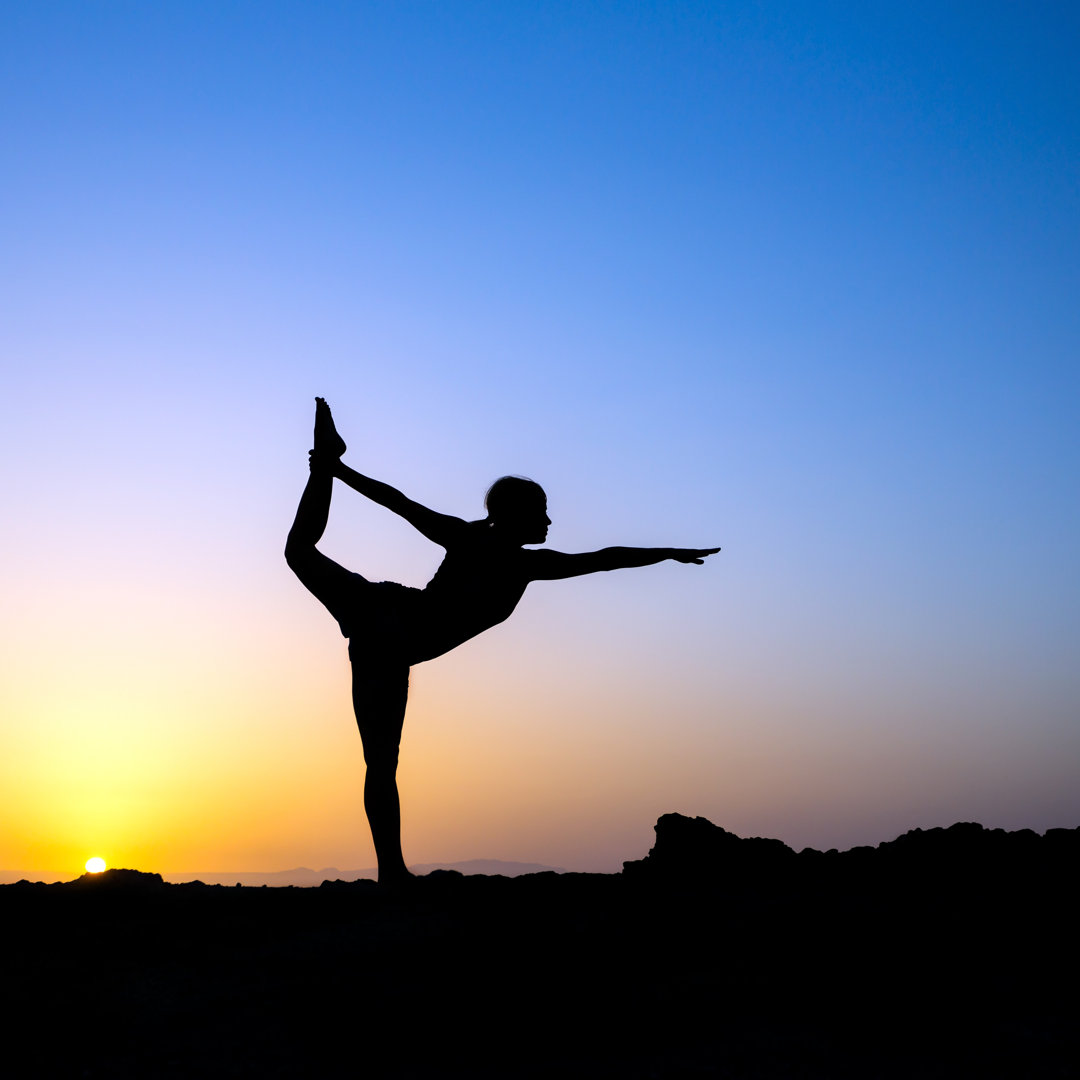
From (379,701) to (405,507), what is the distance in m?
1.71

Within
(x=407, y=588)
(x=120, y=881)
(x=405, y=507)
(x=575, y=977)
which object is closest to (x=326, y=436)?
(x=405, y=507)

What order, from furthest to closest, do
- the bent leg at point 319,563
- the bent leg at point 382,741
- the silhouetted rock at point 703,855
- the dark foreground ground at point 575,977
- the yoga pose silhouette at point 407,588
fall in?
the bent leg at point 319,563 < the yoga pose silhouette at point 407,588 < the bent leg at point 382,741 < the silhouetted rock at point 703,855 < the dark foreground ground at point 575,977

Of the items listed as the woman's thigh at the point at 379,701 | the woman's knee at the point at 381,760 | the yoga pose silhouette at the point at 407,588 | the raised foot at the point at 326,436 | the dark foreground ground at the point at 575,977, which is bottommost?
the dark foreground ground at the point at 575,977

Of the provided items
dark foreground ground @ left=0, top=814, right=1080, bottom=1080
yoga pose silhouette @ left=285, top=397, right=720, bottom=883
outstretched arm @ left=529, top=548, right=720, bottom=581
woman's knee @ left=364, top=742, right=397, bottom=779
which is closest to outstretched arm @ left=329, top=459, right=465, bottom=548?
yoga pose silhouette @ left=285, top=397, right=720, bottom=883

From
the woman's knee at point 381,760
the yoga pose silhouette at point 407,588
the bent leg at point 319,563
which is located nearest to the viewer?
the woman's knee at point 381,760

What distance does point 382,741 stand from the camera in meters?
9.23

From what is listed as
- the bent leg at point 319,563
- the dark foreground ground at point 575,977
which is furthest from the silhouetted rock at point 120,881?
the bent leg at point 319,563

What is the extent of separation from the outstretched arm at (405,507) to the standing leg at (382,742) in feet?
3.95

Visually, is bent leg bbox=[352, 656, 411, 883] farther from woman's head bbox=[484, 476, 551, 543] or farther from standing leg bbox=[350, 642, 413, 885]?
woman's head bbox=[484, 476, 551, 543]

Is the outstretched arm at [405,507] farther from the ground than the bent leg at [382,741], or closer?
farther from the ground

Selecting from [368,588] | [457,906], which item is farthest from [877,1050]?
[368,588]

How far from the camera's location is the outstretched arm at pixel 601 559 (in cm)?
934

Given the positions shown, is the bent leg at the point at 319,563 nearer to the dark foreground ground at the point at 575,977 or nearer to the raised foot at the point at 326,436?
the raised foot at the point at 326,436

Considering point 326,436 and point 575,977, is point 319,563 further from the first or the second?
point 575,977
